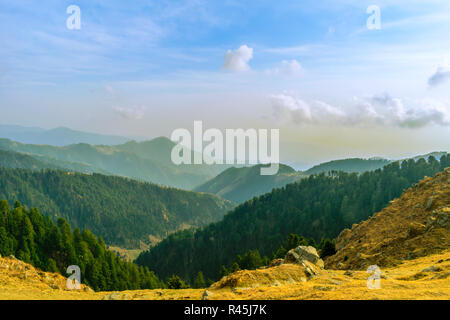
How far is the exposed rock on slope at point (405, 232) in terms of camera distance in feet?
148

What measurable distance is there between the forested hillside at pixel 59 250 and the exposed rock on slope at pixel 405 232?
91354 millimetres

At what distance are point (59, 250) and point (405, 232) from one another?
12323 cm

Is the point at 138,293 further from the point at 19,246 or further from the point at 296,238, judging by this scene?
the point at 19,246

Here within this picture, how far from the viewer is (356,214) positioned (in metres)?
192

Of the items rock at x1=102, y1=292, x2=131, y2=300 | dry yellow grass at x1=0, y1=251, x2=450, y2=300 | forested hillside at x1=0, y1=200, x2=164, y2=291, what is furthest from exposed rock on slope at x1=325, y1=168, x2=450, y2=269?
forested hillside at x1=0, y1=200, x2=164, y2=291

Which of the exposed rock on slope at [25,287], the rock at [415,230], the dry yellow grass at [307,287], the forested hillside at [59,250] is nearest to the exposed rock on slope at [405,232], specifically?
the rock at [415,230]

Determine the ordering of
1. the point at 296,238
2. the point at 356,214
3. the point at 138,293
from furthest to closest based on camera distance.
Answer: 1. the point at 356,214
2. the point at 296,238
3. the point at 138,293

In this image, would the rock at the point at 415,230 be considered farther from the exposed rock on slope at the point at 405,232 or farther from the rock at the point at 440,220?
the rock at the point at 440,220

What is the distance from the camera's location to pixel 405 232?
51969 mm

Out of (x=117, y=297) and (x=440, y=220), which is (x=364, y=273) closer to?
(x=440, y=220)

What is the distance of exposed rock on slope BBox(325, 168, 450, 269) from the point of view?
45.2 metres
